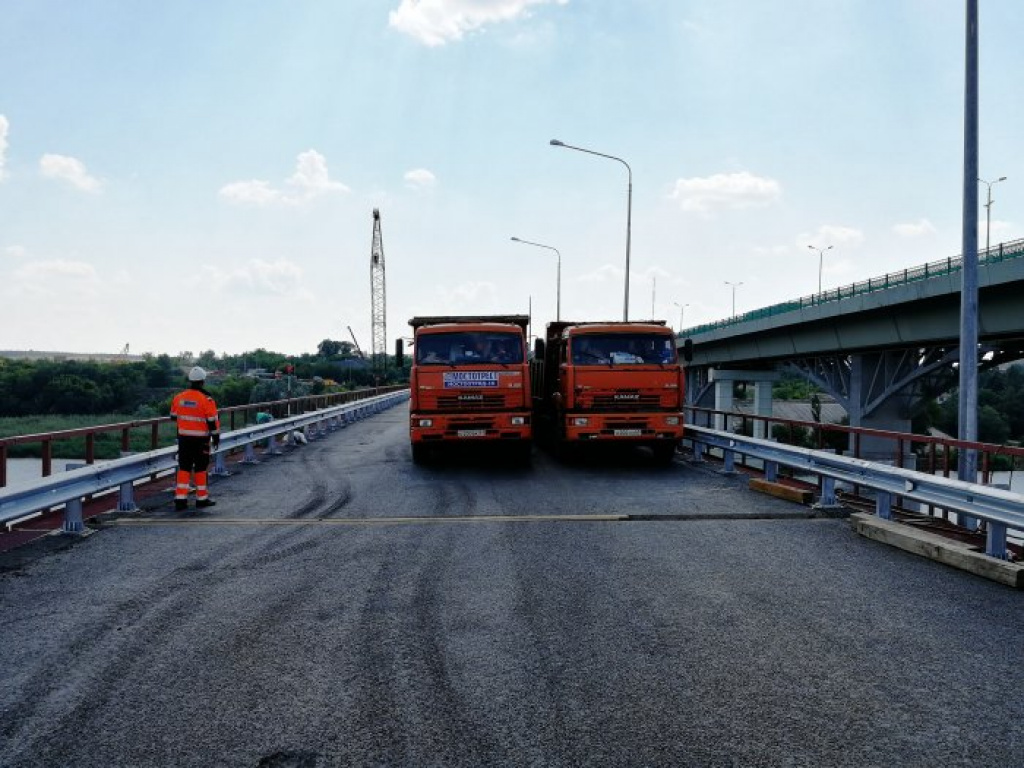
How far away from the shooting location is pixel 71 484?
7.56m

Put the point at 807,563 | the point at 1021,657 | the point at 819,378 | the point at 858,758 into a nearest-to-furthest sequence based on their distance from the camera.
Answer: the point at 858,758
the point at 1021,657
the point at 807,563
the point at 819,378

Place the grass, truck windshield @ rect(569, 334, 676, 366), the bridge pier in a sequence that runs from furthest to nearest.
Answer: the grass < the bridge pier < truck windshield @ rect(569, 334, 676, 366)

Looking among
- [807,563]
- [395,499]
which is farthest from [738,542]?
[395,499]

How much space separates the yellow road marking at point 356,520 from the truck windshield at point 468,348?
5.26 m

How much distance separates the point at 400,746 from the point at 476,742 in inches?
12.9

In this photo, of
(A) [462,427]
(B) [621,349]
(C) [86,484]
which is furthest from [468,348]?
(C) [86,484]

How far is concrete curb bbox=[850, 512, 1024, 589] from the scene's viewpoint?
19.4 ft

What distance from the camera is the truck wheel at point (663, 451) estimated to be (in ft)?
45.4

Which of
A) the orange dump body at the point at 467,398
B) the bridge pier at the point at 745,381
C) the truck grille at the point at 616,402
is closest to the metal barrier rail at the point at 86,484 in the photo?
the orange dump body at the point at 467,398

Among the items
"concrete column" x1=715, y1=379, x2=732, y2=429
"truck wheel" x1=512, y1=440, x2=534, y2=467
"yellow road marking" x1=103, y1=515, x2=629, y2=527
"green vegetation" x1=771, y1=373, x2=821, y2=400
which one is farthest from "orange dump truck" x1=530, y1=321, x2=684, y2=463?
"green vegetation" x1=771, y1=373, x2=821, y2=400

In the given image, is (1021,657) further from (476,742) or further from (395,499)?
(395,499)

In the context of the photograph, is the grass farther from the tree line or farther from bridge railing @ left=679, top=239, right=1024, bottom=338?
bridge railing @ left=679, top=239, right=1024, bottom=338

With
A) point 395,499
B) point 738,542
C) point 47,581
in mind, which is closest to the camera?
point 47,581

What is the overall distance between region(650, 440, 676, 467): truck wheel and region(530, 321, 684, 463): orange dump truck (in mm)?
18
